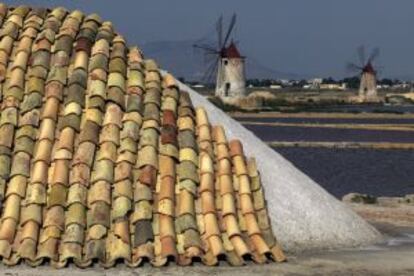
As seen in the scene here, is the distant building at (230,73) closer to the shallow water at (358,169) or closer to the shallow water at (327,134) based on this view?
the shallow water at (327,134)

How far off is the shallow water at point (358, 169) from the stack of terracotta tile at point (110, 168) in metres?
16.6

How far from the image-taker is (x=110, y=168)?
824 cm

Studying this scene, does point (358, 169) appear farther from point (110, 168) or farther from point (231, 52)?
point (231, 52)

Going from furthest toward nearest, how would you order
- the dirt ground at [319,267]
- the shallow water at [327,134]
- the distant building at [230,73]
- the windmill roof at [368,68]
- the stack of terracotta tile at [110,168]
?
the windmill roof at [368,68], the distant building at [230,73], the shallow water at [327,134], the stack of terracotta tile at [110,168], the dirt ground at [319,267]

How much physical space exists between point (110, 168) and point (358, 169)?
1226 inches

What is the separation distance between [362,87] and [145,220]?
386ft

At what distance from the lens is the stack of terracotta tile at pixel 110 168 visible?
7.75m

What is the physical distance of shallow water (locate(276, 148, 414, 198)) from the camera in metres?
30.5

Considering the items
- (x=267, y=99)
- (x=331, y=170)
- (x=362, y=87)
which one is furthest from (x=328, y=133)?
(x=362, y=87)

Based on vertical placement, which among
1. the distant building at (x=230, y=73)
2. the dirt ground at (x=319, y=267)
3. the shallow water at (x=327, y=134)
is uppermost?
the distant building at (x=230, y=73)

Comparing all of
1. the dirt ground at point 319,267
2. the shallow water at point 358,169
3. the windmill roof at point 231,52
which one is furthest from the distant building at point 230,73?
the dirt ground at point 319,267

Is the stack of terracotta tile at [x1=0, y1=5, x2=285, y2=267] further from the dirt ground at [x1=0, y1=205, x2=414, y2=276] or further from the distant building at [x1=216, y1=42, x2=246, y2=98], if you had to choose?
the distant building at [x1=216, y1=42, x2=246, y2=98]

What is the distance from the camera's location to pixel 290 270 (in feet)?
25.8

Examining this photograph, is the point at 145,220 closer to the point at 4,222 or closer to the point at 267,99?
the point at 4,222
